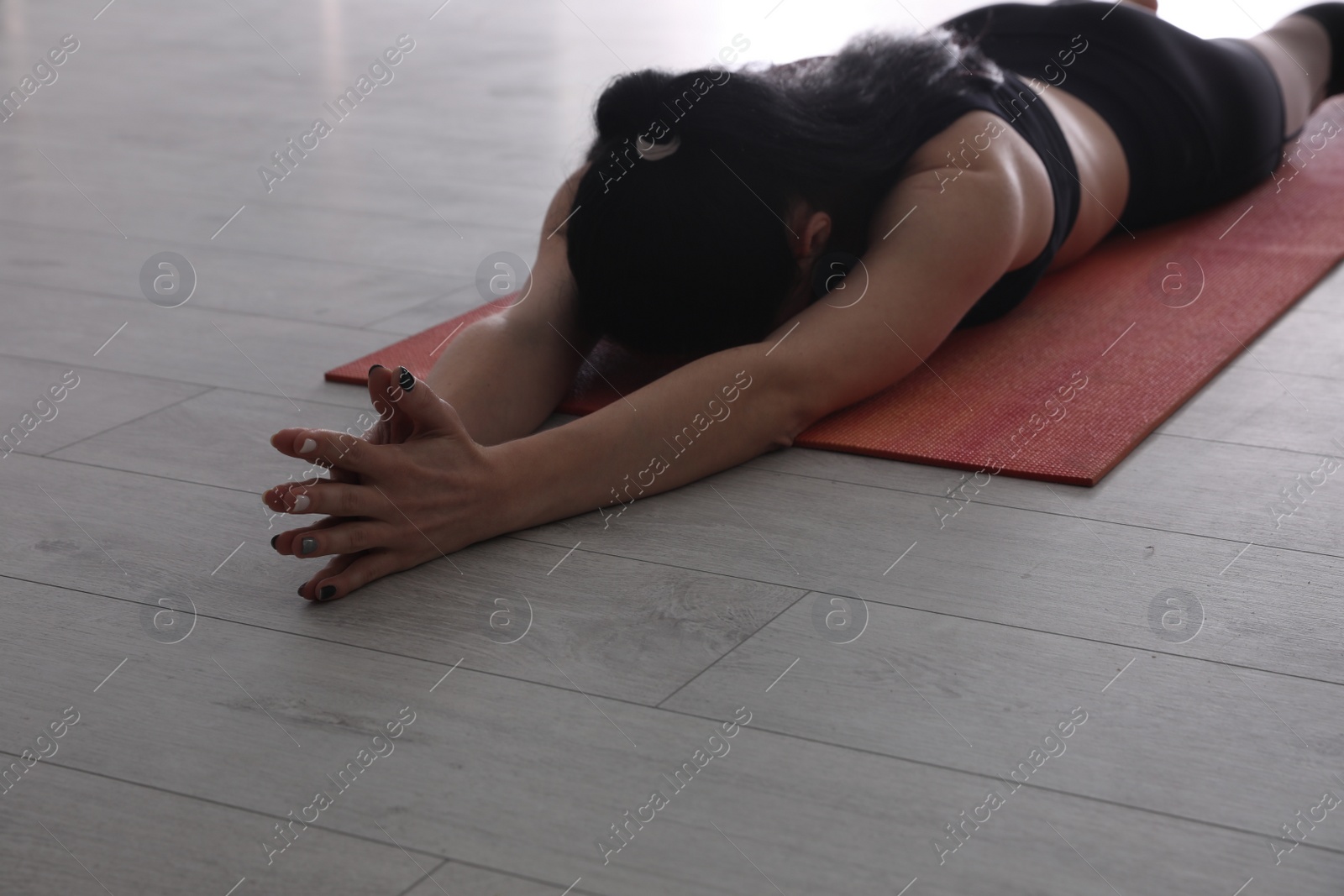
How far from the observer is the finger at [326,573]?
115 centimetres

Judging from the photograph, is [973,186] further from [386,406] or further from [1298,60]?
[1298,60]

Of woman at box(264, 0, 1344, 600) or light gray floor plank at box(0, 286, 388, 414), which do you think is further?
light gray floor plank at box(0, 286, 388, 414)

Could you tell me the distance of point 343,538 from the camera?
3.75ft

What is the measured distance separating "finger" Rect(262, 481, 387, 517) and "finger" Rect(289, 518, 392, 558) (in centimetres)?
1

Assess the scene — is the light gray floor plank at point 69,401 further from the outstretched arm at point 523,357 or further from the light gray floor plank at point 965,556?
the outstretched arm at point 523,357

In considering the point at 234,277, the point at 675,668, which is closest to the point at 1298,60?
the point at 234,277

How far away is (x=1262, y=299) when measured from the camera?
6.49ft

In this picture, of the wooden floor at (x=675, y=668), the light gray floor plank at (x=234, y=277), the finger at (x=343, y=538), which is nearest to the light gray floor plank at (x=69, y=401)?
the wooden floor at (x=675, y=668)

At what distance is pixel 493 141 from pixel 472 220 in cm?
82

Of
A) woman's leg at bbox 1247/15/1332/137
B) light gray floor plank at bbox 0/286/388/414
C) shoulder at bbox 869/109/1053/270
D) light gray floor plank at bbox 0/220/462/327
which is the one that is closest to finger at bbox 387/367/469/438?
light gray floor plank at bbox 0/286/388/414

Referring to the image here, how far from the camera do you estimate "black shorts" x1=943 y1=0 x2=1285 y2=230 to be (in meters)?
2.18

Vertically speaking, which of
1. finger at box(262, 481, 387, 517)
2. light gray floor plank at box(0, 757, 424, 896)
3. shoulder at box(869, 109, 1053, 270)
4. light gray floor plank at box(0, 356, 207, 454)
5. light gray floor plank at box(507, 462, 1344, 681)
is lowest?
light gray floor plank at box(507, 462, 1344, 681)

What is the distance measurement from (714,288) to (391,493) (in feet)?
1.38

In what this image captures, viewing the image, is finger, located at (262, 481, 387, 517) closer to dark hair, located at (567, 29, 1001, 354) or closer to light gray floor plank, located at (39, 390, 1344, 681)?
light gray floor plank, located at (39, 390, 1344, 681)
